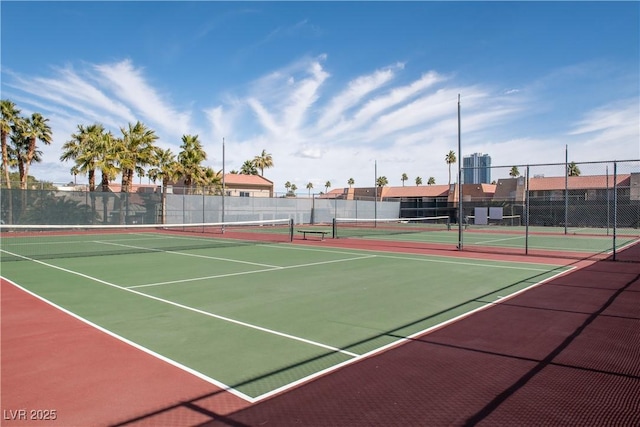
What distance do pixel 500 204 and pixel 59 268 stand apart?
43944 mm

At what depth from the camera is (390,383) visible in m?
4.52

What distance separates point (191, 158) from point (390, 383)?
3763 cm

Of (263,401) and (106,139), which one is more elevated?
(106,139)

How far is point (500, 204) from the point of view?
47.2 meters

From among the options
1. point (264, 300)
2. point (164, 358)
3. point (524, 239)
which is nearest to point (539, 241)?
point (524, 239)

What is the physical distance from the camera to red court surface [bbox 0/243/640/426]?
3828 mm

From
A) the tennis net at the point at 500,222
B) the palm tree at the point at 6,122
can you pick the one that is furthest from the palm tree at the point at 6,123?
the tennis net at the point at 500,222

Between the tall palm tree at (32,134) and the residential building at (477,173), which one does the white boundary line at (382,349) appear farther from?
the tall palm tree at (32,134)

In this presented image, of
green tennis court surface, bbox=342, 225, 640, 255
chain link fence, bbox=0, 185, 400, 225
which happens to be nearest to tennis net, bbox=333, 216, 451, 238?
green tennis court surface, bbox=342, 225, 640, 255

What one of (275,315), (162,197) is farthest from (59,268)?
(162,197)

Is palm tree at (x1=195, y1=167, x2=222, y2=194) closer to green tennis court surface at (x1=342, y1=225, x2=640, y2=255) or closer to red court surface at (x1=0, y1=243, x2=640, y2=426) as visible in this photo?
green tennis court surface at (x1=342, y1=225, x2=640, y2=255)

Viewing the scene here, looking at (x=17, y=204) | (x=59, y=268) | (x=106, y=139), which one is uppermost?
(x=106, y=139)

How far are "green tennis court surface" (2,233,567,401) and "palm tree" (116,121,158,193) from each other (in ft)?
61.4

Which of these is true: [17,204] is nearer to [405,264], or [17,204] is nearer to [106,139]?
[106,139]
